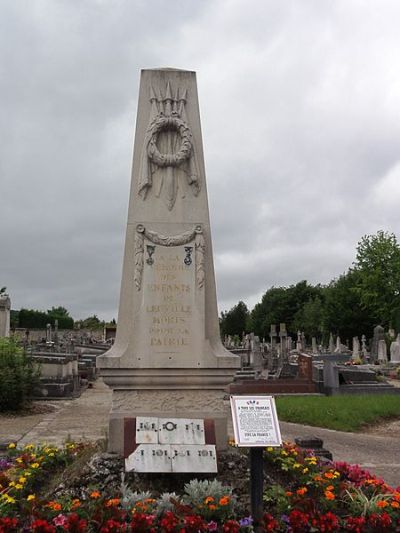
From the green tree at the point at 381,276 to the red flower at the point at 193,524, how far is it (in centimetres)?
4915

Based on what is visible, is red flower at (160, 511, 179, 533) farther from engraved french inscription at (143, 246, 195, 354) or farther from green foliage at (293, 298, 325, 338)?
green foliage at (293, 298, 325, 338)

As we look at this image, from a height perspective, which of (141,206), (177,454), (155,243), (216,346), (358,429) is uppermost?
(141,206)

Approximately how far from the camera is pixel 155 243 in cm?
646

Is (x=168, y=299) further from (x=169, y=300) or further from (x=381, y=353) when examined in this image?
(x=381, y=353)

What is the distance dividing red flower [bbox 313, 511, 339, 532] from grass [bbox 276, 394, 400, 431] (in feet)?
26.5

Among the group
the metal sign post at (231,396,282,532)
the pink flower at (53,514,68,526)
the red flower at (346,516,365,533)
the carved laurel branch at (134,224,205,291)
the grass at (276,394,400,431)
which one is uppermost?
the carved laurel branch at (134,224,205,291)

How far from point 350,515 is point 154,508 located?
1712mm

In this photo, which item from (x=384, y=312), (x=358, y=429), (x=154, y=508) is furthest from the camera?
(x=384, y=312)

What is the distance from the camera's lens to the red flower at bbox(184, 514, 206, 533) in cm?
405

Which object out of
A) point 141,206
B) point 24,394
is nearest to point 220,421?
point 141,206

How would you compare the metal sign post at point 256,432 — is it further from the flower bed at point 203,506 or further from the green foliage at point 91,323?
the green foliage at point 91,323

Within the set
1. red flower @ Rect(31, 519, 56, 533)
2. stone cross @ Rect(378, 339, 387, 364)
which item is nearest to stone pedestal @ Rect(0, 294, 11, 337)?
stone cross @ Rect(378, 339, 387, 364)

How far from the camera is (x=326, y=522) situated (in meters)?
4.33

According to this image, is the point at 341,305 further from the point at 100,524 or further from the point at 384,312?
the point at 100,524
